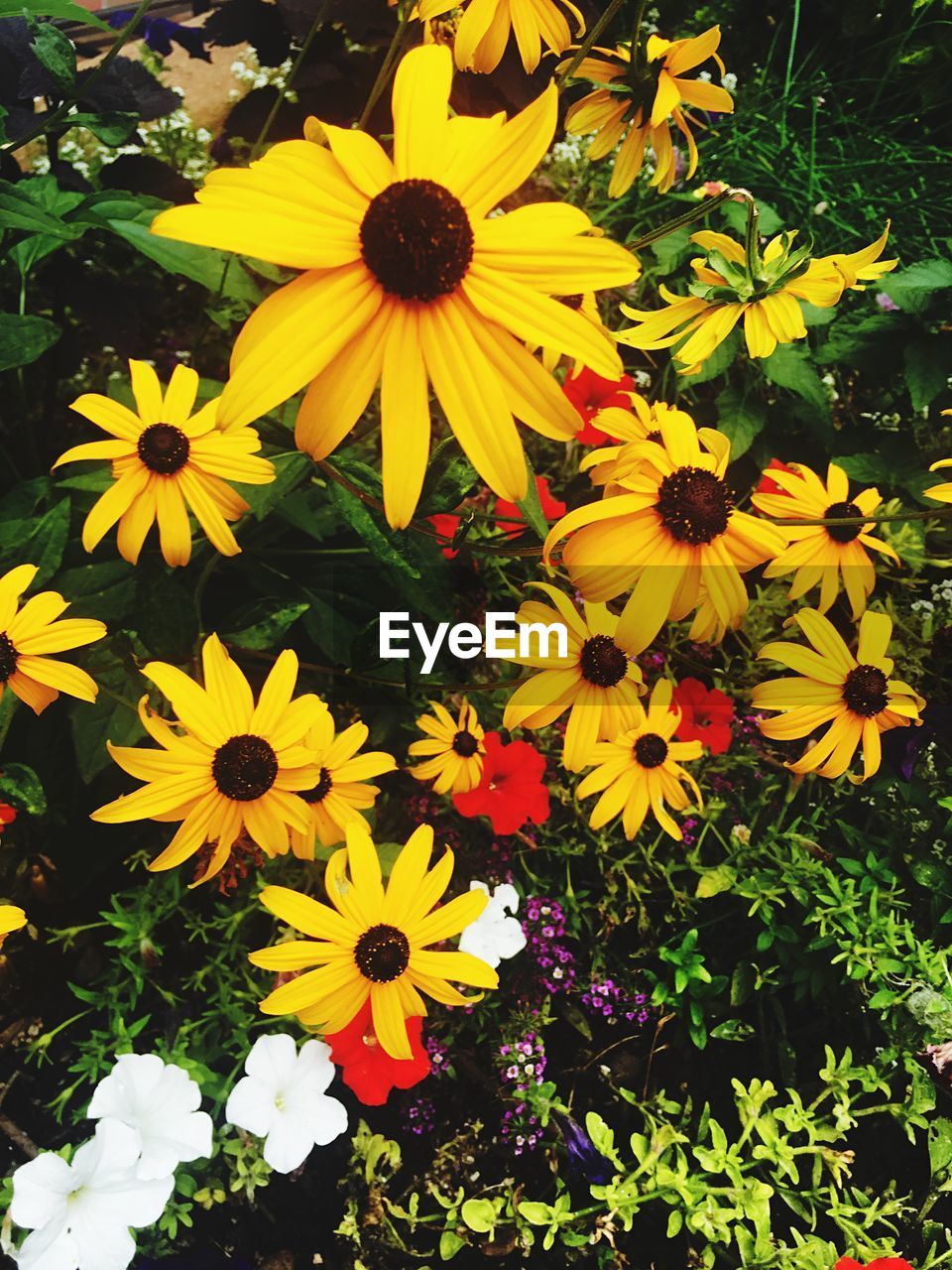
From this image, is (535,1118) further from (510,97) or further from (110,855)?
(510,97)

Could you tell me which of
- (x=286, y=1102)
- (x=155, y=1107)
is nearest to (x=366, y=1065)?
(x=286, y=1102)

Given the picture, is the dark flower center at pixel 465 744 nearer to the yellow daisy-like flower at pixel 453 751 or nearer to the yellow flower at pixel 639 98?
the yellow daisy-like flower at pixel 453 751

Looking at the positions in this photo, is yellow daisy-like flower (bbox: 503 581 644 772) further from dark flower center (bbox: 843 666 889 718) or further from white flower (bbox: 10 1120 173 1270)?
white flower (bbox: 10 1120 173 1270)

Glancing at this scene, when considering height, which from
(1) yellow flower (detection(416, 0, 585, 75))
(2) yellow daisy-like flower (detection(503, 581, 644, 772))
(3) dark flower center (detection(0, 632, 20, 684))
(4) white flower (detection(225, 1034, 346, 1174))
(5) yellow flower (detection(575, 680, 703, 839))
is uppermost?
(1) yellow flower (detection(416, 0, 585, 75))

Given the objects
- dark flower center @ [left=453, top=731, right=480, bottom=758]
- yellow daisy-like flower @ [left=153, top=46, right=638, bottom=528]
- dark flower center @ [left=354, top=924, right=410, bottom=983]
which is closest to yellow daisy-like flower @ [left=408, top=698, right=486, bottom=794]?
dark flower center @ [left=453, top=731, right=480, bottom=758]

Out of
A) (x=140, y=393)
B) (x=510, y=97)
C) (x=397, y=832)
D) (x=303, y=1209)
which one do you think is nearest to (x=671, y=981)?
(x=397, y=832)

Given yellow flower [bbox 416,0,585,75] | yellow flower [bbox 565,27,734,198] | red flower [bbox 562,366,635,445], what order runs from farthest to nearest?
red flower [bbox 562,366,635,445] < yellow flower [bbox 565,27,734,198] < yellow flower [bbox 416,0,585,75]
